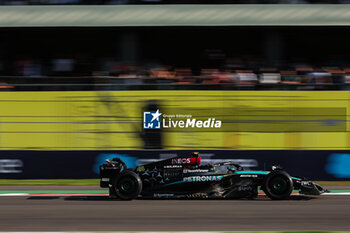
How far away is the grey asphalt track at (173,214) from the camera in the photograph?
8.22 meters

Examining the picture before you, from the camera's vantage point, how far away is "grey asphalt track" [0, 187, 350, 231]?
8.22 m

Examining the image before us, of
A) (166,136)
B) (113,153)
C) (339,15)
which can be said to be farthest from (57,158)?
(339,15)

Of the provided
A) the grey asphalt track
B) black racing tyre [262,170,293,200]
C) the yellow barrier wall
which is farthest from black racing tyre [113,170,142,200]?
the yellow barrier wall

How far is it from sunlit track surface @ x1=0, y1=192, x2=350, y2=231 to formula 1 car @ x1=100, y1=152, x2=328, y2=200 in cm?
17

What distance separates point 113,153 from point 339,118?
18.2ft

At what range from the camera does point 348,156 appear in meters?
14.2

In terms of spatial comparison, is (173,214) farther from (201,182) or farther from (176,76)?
(176,76)

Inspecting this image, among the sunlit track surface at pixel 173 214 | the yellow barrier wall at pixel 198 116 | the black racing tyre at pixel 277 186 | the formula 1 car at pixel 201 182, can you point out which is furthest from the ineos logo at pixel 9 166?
the black racing tyre at pixel 277 186

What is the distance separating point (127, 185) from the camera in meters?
10.7

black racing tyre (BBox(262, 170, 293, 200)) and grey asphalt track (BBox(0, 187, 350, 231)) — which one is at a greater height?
black racing tyre (BBox(262, 170, 293, 200))

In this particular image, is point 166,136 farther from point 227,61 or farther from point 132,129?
point 227,61

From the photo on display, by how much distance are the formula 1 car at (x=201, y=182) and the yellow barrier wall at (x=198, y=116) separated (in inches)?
149

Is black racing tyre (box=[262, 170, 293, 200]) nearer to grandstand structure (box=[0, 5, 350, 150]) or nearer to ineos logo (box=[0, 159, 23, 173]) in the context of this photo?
grandstand structure (box=[0, 5, 350, 150])

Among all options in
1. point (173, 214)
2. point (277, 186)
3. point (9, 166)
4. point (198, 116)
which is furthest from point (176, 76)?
point (173, 214)
